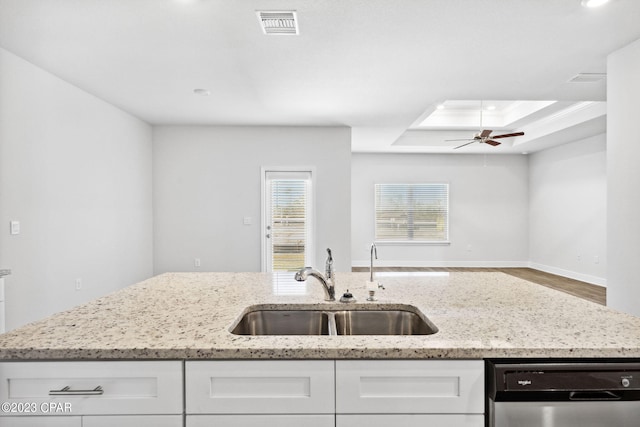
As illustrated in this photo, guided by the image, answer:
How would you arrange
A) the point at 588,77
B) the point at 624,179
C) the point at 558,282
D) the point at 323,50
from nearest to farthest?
the point at 624,179 → the point at 323,50 → the point at 588,77 → the point at 558,282

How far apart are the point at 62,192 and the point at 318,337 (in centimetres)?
378

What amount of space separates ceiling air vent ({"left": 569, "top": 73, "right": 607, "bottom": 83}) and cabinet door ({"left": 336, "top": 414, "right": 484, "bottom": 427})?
12.6 ft

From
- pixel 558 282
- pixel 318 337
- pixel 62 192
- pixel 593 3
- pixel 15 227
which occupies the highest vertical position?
pixel 593 3

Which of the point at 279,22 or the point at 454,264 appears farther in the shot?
the point at 454,264

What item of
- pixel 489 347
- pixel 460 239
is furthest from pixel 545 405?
pixel 460 239

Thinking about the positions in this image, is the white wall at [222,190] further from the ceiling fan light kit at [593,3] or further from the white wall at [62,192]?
the ceiling fan light kit at [593,3]

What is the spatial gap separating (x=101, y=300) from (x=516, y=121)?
21.6ft

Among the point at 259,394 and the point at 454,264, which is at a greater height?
the point at 259,394

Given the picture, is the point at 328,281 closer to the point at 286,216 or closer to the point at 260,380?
the point at 260,380

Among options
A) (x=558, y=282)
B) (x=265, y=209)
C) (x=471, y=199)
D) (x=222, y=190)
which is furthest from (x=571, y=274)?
(x=222, y=190)

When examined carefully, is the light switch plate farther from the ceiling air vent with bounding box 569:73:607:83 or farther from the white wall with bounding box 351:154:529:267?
the white wall with bounding box 351:154:529:267

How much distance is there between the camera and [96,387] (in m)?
1.11

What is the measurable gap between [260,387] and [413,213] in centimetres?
768

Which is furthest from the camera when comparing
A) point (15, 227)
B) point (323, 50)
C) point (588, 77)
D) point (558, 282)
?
point (558, 282)
